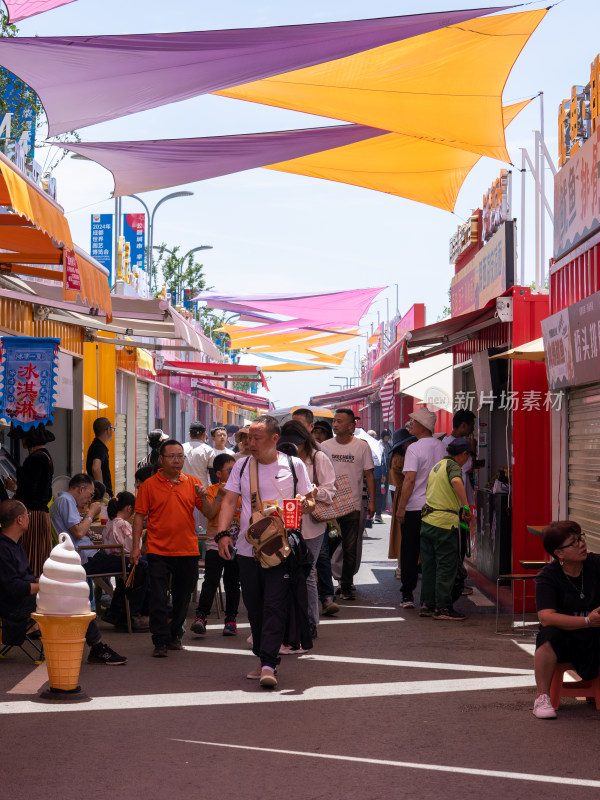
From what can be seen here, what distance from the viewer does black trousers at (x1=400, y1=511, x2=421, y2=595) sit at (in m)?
10.8

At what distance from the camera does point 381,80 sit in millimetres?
8367

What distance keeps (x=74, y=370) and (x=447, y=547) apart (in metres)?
7.62

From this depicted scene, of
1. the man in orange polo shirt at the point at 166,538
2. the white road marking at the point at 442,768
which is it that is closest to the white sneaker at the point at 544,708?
the white road marking at the point at 442,768

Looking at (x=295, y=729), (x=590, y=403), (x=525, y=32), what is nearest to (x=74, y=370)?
(x=590, y=403)

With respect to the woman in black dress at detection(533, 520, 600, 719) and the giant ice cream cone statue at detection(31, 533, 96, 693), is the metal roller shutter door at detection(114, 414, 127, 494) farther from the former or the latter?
the woman in black dress at detection(533, 520, 600, 719)

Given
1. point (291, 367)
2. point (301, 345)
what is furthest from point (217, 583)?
point (291, 367)

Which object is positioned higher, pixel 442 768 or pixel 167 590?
pixel 167 590

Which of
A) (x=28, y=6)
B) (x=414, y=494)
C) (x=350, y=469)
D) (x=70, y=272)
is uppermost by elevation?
(x=28, y=6)

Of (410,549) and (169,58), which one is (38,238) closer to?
(169,58)

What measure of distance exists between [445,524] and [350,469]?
1.61 metres

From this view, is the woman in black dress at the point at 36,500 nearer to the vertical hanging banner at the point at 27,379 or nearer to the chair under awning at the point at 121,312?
the vertical hanging banner at the point at 27,379

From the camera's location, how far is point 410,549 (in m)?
10.8

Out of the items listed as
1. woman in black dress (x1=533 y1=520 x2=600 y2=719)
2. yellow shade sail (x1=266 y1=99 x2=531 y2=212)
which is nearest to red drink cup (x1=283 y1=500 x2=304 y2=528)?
woman in black dress (x1=533 y1=520 x2=600 y2=719)

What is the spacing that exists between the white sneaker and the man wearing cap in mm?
3733
